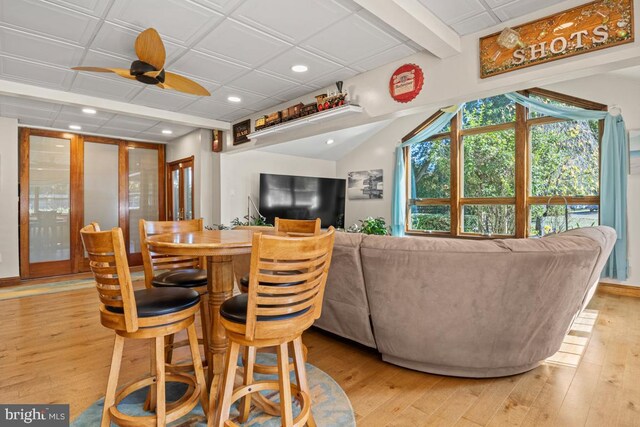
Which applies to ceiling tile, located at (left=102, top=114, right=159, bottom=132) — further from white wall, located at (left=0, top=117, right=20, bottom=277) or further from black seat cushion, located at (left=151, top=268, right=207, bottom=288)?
black seat cushion, located at (left=151, top=268, right=207, bottom=288)

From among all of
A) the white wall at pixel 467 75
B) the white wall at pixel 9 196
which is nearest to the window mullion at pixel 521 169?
the white wall at pixel 467 75

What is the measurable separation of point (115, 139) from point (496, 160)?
686cm

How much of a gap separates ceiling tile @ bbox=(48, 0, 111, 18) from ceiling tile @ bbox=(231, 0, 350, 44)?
869 millimetres

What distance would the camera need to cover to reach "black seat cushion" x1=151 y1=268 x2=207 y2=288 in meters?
1.99

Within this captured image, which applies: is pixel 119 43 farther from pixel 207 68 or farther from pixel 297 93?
pixel 297 93

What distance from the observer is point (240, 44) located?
9.20ft

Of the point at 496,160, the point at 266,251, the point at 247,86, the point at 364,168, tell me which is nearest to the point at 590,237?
the point at 266,251

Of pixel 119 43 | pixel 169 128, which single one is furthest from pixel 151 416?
pixel 169 128

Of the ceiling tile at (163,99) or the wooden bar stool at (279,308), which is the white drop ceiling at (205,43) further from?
the wooden bar stool at (279,308)

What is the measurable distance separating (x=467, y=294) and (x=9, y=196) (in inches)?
252

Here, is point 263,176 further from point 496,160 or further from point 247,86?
point 496,160

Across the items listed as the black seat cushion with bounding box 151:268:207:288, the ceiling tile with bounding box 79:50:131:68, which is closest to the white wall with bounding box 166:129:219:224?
the ceiling tile with bounding box 79:50:131:68

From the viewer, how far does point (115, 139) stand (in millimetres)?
6191

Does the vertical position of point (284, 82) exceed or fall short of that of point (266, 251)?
it exceeds it
